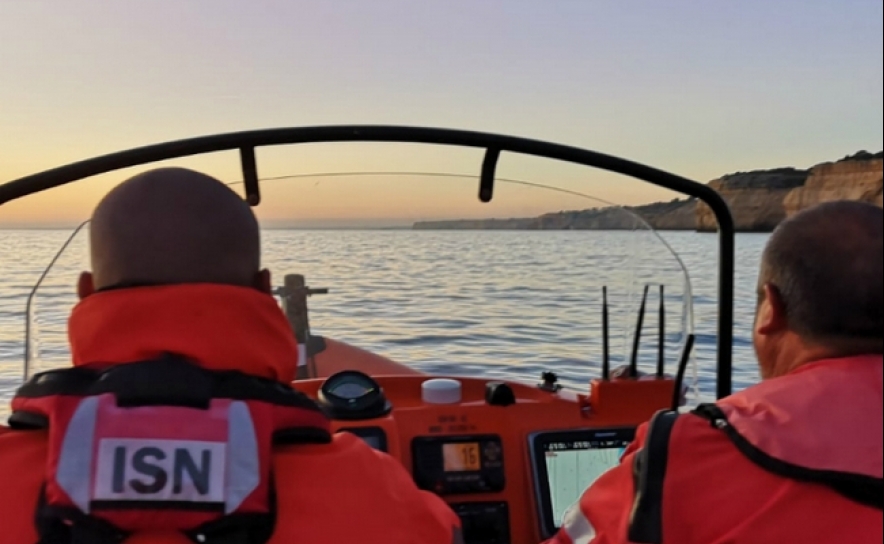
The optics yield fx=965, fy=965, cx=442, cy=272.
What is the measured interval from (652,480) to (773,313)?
1.06 feet

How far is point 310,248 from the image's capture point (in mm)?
2662

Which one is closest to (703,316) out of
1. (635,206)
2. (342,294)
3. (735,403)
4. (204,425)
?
(635,206)

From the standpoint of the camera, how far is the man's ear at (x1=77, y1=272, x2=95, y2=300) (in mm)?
1430

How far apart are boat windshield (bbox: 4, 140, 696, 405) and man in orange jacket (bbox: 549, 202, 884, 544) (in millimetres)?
1212

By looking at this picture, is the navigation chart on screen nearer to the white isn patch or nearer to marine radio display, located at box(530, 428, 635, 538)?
marine radio display, located at box(530, 428, 635, 538)

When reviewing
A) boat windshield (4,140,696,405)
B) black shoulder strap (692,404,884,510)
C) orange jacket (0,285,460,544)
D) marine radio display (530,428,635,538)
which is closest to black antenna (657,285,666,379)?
boat windshield (4,140,696,405)

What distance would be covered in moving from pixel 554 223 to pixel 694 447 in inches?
57.0

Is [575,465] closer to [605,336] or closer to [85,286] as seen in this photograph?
[605,336]

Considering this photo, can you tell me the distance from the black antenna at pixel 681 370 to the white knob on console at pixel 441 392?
24.0 inches

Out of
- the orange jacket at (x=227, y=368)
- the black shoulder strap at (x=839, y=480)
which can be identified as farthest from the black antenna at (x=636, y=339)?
the orange jacket at (x=227, y=368)

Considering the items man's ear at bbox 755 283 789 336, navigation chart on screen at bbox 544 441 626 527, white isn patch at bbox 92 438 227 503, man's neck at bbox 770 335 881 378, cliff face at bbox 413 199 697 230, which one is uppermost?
cliff face at bbox 413 199 697 230

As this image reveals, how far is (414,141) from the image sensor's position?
253 cm

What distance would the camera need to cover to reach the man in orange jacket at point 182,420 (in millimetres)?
1194

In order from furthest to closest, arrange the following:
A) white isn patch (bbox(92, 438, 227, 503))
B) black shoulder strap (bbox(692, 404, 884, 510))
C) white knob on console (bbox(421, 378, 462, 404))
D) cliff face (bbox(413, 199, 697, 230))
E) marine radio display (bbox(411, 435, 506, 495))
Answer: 1. cliff face (bbox(413, 199, 697, 230))
2. white knob on console (bbox(421, 378, 462, 404))
3. marine radio display (bbox(411, 435, 506, 495))
4. black shoulder strap (bbox(692, 404, 884, 510))
5. white isn patch (bbox(92, 438, 227, 503))
